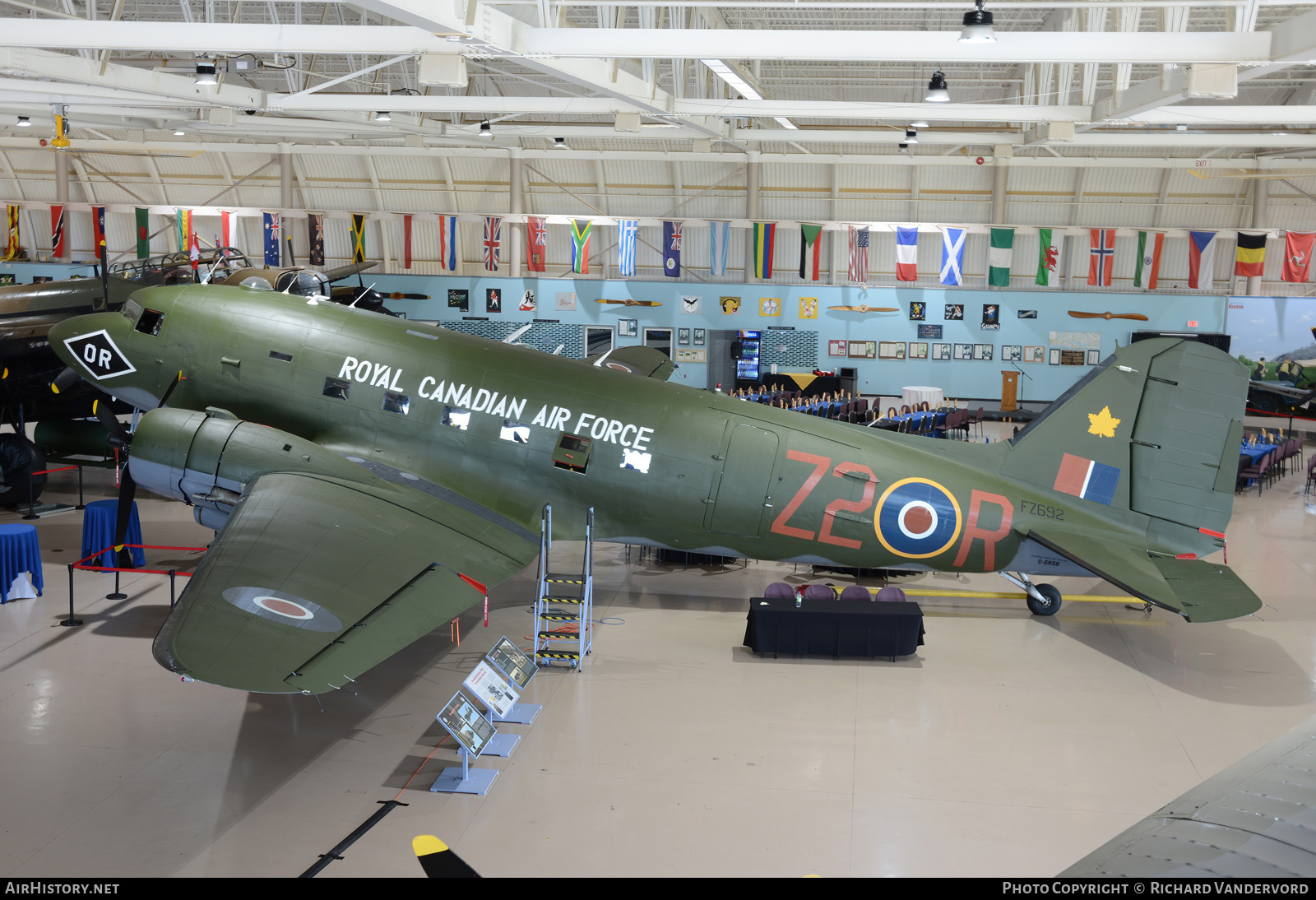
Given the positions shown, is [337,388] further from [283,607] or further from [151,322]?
[283,607]

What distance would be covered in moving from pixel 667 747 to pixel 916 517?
5.06m

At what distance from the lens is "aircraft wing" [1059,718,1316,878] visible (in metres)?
3.37

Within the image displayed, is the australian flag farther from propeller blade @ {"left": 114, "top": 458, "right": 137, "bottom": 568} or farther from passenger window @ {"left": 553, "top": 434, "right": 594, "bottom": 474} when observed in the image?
propeller blade @ {"left": 114, "top": 458, "right": 137, "bottom": 568}

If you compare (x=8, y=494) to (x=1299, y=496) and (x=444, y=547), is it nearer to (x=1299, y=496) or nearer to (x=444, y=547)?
(x=444, y=547)

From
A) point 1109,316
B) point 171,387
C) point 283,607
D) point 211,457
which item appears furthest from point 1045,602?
point 1109,316

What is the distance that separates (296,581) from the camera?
9750 millimetres

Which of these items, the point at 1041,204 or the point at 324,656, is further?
the point at 1041,204

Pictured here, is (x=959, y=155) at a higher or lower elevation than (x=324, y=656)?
higher

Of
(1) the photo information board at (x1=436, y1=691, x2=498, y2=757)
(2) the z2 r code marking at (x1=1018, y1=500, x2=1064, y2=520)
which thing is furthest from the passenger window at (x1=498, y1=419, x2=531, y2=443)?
(2) the z2 r code marking at (x1=1018, y1=500, x2=1064, y2=520)

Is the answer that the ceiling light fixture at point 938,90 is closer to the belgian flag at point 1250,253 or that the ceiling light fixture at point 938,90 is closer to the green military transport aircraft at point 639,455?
the green military transport aircraft at point 639,455

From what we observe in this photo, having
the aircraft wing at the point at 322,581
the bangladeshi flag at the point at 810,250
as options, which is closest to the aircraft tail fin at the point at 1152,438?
the aircraft wing at the point at 322,581

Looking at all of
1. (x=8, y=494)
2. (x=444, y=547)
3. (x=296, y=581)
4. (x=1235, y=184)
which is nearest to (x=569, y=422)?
(x=444, y=547)

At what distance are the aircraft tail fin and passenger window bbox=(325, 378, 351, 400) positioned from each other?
9.71 metres

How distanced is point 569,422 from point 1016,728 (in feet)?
23.4
